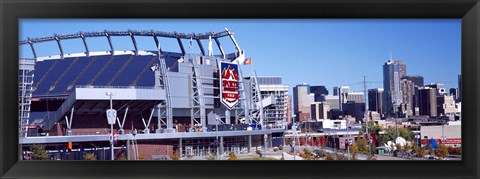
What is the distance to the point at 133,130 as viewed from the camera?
3.21m

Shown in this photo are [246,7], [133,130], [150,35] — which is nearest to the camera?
[246,7]

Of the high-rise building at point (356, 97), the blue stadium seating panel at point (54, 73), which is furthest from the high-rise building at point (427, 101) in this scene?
the blue stadium seating panel at point (54, 73)

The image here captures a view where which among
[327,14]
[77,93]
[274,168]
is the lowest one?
[274,168]

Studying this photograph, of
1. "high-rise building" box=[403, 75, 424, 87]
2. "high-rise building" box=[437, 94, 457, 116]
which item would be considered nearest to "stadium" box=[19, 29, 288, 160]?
"high-rise building" box=[403, 75, 424, 87]

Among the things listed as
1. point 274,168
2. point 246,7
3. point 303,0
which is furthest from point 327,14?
point 274,168

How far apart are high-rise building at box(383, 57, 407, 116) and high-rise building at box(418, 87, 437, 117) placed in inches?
4.4

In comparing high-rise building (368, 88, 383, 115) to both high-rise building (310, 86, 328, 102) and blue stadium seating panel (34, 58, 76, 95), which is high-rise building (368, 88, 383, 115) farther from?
blue stadium seating panel (34, 58, 76, 95)

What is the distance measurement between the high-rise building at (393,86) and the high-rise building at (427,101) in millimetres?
111

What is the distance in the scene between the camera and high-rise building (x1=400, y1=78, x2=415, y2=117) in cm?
260

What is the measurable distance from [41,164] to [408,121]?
1758 millimetres

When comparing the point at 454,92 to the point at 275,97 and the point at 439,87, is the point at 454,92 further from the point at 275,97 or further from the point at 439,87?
the point at 275,97

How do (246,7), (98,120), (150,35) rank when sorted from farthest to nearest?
1. (98,120)
2. (150,35)
3. (246,7)

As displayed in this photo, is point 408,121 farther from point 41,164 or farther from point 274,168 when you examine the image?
point 41,164

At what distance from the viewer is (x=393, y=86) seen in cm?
263
